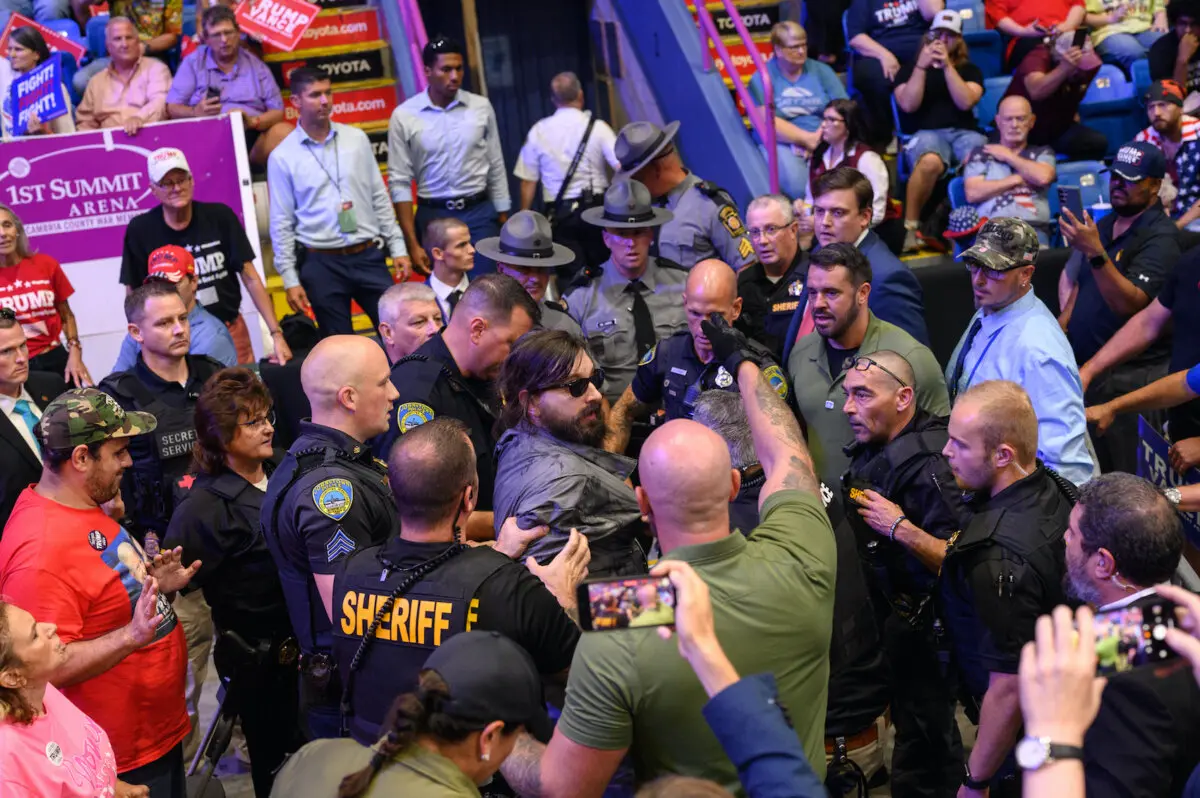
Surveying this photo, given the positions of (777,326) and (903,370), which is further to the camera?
(777,326)

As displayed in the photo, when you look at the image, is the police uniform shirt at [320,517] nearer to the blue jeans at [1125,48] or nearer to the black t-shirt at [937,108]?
the black t-shirt at [937,108]

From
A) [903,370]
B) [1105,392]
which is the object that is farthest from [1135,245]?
[903,370]

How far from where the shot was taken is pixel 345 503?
3729mm

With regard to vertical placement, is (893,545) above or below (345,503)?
below

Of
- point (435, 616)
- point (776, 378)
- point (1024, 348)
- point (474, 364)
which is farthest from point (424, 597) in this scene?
point (1024, 348)

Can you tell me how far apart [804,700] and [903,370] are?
1.88 m

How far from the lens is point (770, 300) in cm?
632

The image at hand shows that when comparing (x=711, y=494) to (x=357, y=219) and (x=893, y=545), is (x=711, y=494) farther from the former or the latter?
(x=357, y=219)

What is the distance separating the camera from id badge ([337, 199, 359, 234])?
7.84 metres

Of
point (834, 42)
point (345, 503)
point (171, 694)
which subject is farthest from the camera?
point (834, 42)

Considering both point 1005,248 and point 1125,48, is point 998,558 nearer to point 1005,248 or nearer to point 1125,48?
point 1005,248

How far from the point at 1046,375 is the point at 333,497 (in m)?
2.79

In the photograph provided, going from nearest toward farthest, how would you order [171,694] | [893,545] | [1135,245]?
[171,694]
[893,545]
[1135,245]

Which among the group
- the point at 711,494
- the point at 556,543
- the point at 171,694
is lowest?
the point at 171,694
